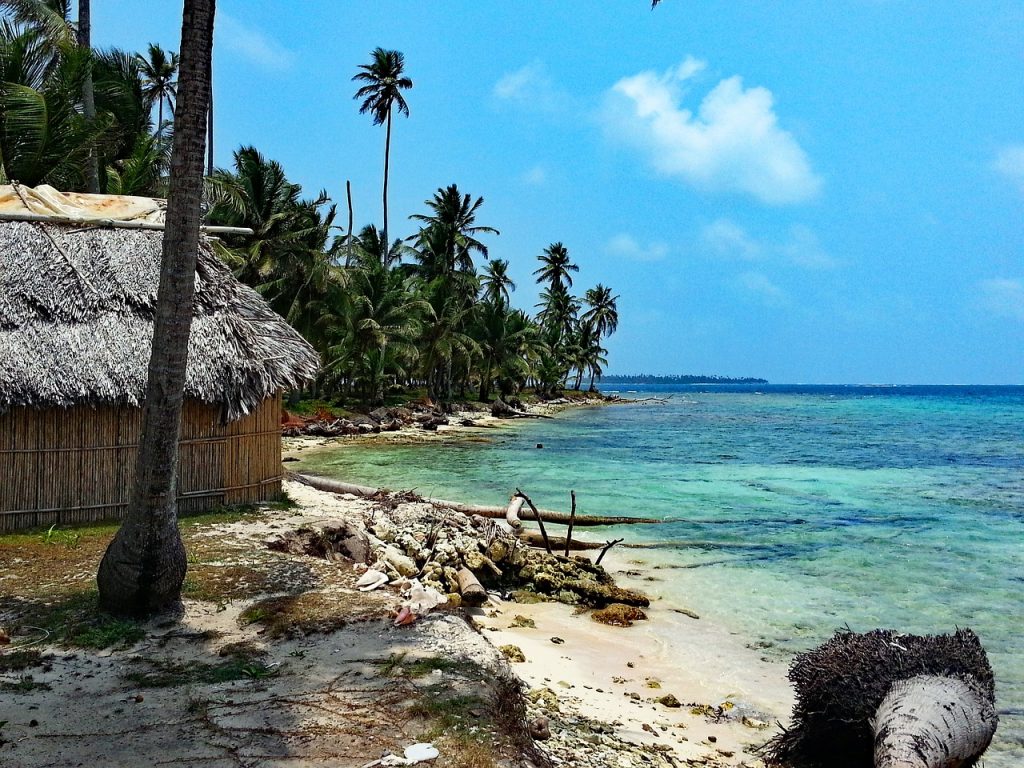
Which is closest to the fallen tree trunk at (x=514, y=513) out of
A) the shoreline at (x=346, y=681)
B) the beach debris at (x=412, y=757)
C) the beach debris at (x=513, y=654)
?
the shoreline at (x=346, y=681)

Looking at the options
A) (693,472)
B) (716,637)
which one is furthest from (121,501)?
(693,472)

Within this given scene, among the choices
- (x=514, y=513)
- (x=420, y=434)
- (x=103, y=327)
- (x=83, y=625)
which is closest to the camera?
(x=83, y=625)

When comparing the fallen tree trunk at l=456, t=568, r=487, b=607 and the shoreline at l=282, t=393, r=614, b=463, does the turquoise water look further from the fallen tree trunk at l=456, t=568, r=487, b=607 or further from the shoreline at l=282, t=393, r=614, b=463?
the fallen tree trunk at l=456, t=568, r=487, b=607

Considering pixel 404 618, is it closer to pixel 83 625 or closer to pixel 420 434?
pixel 83 625

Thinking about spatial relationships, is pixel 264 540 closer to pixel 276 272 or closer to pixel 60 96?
pixel 60 96

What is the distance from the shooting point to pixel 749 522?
1697cm

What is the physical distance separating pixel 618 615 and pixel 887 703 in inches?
179

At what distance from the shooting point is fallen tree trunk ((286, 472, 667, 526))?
14430 millimetres

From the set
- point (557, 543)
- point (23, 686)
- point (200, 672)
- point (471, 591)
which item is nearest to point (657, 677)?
point (471, 591)

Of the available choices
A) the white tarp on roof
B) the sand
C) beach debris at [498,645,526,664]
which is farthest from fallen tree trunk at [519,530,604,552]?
the white tarp on roof

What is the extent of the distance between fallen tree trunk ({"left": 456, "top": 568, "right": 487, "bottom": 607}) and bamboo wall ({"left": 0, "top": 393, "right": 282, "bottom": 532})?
13.8 ft

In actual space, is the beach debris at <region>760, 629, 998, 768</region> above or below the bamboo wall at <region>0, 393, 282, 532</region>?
below

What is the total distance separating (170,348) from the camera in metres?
6.01

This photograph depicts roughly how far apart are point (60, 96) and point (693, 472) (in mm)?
21315
